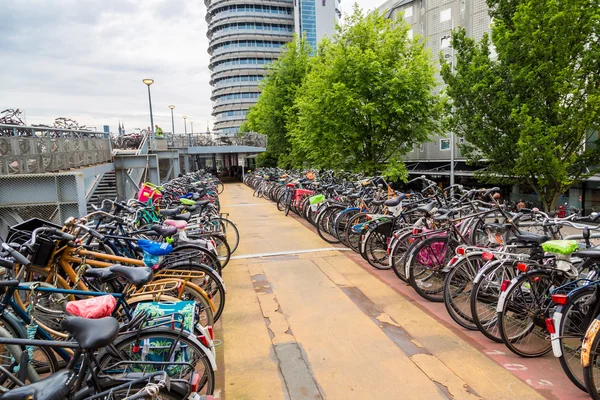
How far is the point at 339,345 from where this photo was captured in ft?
12.0

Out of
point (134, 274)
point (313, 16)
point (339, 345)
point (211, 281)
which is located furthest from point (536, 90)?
point (313, 16)

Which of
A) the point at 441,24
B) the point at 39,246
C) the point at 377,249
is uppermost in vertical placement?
the point at 441,24

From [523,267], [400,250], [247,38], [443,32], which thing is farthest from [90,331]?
[247,38]

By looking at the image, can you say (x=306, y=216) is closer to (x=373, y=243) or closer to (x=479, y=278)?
(x=373, y=243)

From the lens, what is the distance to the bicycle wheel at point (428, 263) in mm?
4555

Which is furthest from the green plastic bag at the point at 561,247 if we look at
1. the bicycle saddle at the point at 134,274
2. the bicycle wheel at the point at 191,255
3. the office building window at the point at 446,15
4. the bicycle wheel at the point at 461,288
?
the office building window at the point at 446,15

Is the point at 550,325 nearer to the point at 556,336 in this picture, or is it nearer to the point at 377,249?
the point at 556,336

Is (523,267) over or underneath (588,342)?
over

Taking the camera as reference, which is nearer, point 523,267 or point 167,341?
point 167,341

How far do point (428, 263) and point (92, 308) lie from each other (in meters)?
3.56

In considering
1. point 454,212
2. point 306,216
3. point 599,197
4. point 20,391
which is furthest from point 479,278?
point 599,197

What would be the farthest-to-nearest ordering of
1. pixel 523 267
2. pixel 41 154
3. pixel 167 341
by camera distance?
pixel 41 154 < pixel 523 267 < pixel 167 341

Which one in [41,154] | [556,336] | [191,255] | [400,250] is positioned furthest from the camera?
[41,154]

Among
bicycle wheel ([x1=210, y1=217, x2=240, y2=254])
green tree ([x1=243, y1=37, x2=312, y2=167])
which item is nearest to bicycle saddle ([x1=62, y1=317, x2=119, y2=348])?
bicycle wheel ([x1=210, y1=217, x2=240, y2=254])
